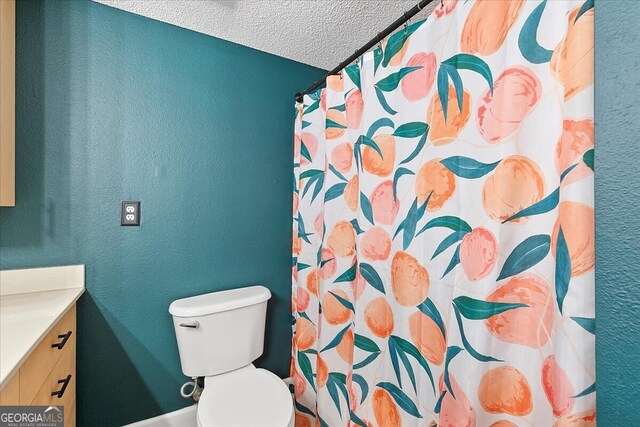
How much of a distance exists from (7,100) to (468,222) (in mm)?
1688

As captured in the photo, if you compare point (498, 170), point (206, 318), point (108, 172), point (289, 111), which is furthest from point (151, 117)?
point (498, 170)

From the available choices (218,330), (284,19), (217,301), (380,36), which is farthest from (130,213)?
(380,36)

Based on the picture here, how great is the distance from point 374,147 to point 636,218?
2.56ft

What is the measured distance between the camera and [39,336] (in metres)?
0.84

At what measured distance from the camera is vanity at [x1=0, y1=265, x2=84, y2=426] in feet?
2.45

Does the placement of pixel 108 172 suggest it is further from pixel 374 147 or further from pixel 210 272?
pixel 374 147

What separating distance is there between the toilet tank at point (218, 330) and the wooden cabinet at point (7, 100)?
798 millimetres

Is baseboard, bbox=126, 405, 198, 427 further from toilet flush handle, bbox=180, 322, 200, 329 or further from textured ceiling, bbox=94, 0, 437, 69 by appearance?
textured ceiling, bbox=94, 0, 437, 69

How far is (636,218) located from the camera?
43 cm

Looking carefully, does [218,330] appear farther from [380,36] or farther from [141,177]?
[380,36]

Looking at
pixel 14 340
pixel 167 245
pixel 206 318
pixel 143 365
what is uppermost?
pixel 167 245

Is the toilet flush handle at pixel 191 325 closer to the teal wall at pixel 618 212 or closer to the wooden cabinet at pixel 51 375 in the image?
the wooden cabinet at pixel 51 375

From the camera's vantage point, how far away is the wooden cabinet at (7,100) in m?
1.03

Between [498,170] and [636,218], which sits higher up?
[498,170]
